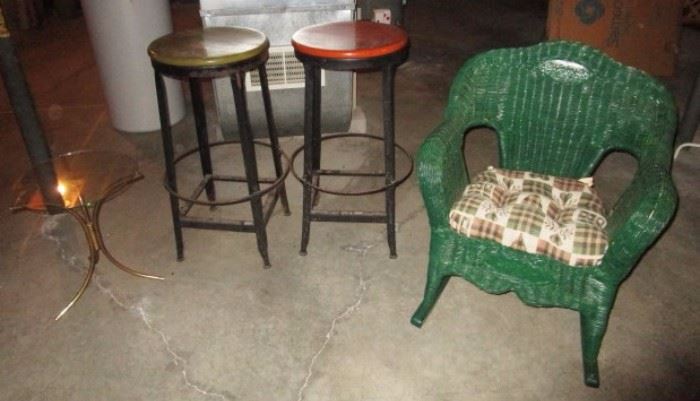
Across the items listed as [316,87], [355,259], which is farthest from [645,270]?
[316,87]

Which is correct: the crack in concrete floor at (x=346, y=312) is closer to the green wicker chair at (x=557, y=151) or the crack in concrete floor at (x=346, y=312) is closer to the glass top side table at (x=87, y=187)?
the green wicker chair at (x=557, y=151)

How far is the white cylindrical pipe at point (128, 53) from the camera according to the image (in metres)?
2.98

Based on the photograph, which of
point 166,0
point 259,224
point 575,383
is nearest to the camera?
point 575,383

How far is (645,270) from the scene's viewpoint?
2.19 meters

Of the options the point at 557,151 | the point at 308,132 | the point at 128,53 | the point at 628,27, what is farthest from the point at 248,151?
the point at 628,27

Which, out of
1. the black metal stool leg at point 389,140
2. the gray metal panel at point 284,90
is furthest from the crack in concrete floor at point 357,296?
the gray metal panel at point 284,90

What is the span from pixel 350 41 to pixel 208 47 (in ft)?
1.75

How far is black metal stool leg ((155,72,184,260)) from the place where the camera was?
6.35 ft

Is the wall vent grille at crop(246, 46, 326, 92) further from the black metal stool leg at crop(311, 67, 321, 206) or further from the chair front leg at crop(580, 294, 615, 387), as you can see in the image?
the chair front leg at crop(580, 294, 615, 387)

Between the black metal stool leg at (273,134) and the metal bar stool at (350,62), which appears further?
the black metal stool leg at (273,134)

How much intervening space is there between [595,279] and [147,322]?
65.4 inches

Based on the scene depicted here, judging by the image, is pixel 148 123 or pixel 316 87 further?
pixel 148 123

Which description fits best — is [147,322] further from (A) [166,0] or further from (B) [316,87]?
(A) [166,0]

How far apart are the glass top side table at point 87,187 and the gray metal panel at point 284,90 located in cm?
89
